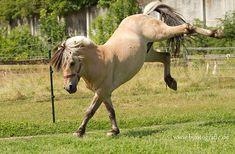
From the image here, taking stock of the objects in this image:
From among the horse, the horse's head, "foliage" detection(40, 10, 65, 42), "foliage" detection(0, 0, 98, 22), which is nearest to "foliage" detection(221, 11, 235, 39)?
"foliage" detection(40, 10, 65, 42)

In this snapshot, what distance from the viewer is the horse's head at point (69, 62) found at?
9.62 meters

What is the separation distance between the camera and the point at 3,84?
837 inches

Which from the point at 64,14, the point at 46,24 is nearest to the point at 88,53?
the point at 46,24

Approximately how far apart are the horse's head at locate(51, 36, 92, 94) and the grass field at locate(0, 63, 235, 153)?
952mm

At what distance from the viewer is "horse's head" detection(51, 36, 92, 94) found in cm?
962

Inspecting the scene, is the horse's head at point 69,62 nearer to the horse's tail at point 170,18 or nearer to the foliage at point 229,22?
the horse's tail at point 170,18

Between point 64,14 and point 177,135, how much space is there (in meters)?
44.1

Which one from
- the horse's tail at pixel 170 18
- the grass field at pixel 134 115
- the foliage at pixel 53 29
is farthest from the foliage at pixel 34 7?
the horse's tail at pixel 170 18

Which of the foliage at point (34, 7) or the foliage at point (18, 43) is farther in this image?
the foliage at point (34, 7)

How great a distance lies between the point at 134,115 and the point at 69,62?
19.4 feet

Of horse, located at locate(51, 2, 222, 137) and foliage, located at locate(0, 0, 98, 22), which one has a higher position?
foliage, located at locate(0, 0, 98, 22)

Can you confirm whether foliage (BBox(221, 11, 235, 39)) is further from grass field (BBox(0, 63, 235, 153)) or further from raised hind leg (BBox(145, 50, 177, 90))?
raised hind leg (BBox(145, 50, 177, 90))

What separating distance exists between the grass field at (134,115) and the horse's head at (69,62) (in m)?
0.95

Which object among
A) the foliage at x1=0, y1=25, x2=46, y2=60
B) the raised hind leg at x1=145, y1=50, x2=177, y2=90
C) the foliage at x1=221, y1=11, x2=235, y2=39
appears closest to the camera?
the raised hind leg at x1=145, y1=50, x2=177, y2=90
